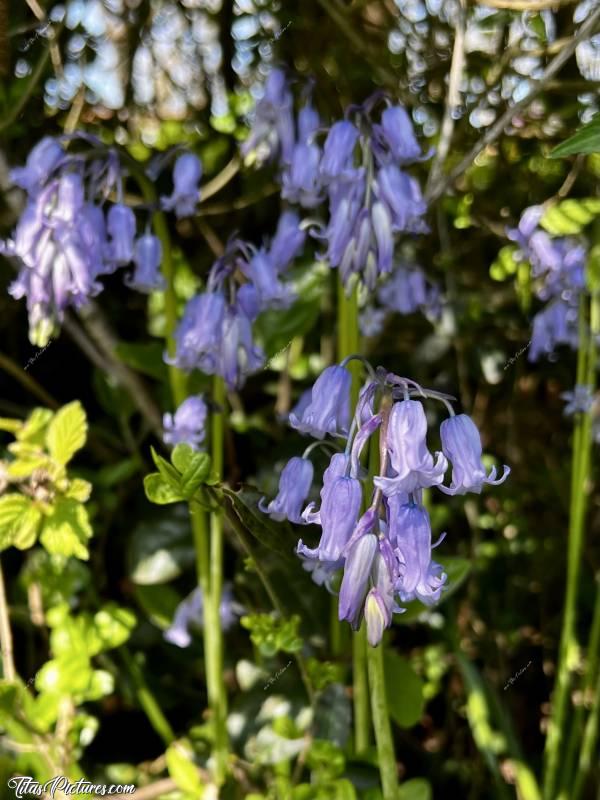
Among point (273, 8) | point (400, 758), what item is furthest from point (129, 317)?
point (400, 758)

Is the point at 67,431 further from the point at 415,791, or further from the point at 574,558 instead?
the point at 574,558

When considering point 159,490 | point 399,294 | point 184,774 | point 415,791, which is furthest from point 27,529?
→ point 399,294

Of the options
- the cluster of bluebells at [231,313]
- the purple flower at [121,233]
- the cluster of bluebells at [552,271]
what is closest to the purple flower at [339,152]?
the cluster of bluebells at [231,313]

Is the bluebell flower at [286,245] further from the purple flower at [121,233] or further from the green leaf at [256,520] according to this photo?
the green leaf at [256,520]

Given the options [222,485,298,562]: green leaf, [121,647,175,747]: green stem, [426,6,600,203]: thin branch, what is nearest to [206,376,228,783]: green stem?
[121,647,175,747]: green stem

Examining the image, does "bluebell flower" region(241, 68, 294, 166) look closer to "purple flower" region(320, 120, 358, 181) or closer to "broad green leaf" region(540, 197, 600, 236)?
"purple flower" region(320, 120, 358, 181)
